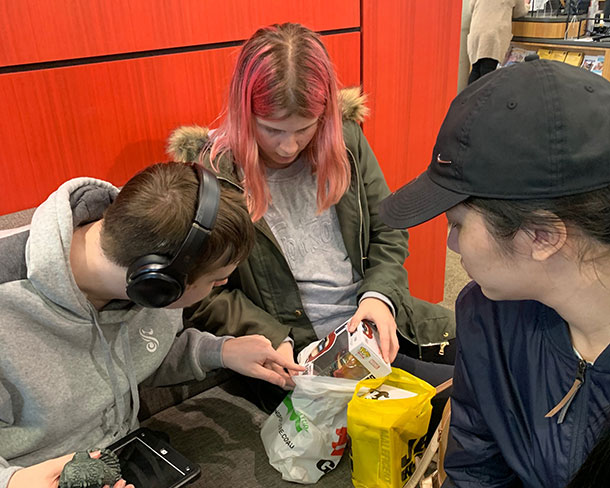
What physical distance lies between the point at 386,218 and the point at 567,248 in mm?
255

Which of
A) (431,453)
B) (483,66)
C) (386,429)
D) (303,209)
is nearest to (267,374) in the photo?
(386,429)

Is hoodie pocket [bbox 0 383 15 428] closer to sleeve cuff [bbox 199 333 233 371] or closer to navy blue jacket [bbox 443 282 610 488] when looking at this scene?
sleeve cuff [bbox 199 333 233 371]

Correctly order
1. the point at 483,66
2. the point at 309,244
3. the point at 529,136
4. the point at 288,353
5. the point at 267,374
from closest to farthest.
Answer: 1. the point at 529,136
2. the point at 267,374
3. the point at 288,353
4. the point at 309,244
5. the point at 483,66

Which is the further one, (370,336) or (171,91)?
(171,91)

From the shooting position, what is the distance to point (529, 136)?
2.37ft

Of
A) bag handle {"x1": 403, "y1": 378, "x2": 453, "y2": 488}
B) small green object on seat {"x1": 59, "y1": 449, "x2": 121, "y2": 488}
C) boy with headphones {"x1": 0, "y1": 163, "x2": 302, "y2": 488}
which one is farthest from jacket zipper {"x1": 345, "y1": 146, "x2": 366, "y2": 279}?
small green object on seat {"x1": 59, "y1": 449, "x2": 121, "y2": 488}

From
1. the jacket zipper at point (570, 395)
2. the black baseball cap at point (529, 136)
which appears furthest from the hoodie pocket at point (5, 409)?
the jacket zipper at point (570, 395)

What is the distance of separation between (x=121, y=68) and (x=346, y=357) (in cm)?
93

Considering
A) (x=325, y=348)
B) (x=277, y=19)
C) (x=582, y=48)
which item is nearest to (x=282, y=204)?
(x=325, y=348)

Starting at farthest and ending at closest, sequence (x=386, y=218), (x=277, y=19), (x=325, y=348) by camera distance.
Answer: (x=277, y=19), (x=325, y=348), (x=386, y=218)

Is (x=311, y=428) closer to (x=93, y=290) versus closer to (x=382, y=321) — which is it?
(x=382, y=321)

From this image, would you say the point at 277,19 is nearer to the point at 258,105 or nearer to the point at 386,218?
the point at 258,105

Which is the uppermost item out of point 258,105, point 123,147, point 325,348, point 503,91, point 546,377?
point 503,91

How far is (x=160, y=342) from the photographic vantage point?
127 cm
